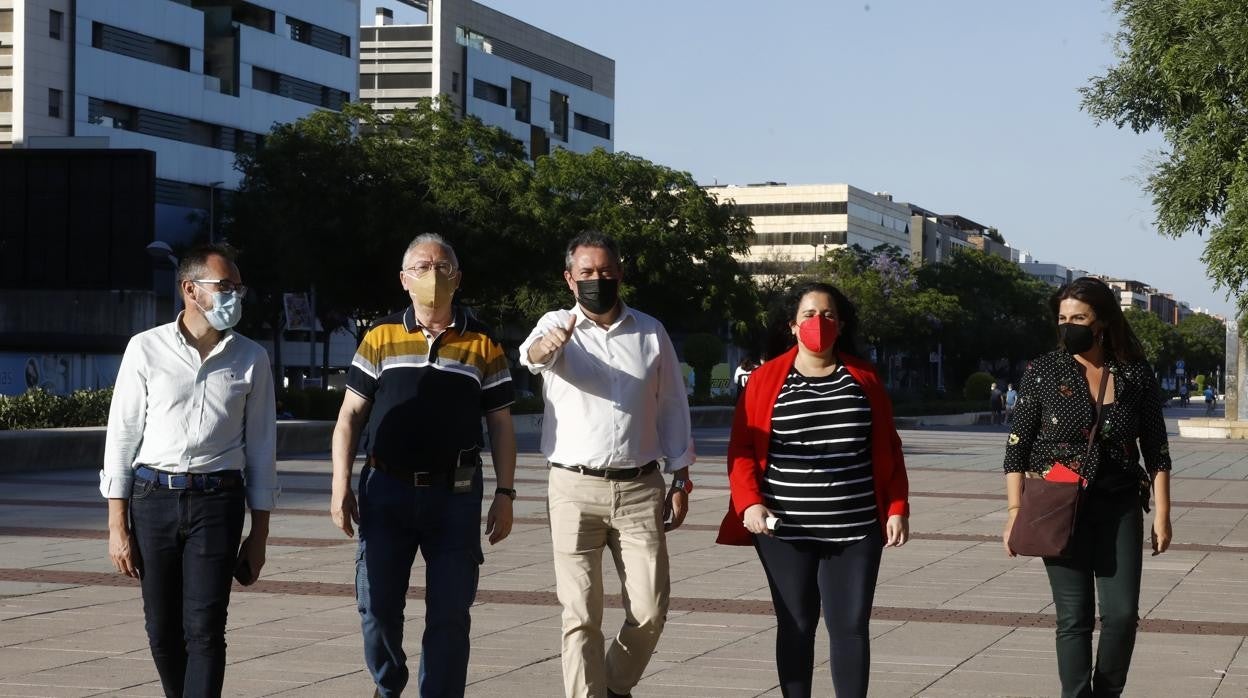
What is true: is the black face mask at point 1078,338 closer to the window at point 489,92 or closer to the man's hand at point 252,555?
the man's hand at point 252,555

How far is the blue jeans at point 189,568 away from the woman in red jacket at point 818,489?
160cm

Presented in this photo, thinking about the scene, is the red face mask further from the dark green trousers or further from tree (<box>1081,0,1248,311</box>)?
tree (<box>1081,0,1248,311</box>)

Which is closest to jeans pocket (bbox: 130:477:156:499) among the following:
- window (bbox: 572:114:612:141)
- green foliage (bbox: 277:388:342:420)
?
green foliage (bbox: 277:388:342:420)

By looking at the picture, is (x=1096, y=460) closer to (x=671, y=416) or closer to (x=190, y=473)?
(x=671, y=416)

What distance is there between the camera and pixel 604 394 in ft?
19.2

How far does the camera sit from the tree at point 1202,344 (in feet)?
590

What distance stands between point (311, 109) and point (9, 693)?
65.2 meters

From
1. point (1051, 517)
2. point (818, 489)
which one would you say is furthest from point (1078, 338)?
point (818, 489)

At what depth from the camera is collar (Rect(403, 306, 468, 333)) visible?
5.66m

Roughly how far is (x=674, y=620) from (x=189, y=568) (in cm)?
402

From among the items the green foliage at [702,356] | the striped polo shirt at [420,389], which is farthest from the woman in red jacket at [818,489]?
the green foliage at [702,356]

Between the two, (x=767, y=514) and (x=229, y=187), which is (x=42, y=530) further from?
(x=229, y=187)

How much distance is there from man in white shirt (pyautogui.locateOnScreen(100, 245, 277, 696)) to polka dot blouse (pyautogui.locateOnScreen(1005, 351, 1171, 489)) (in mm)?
2533

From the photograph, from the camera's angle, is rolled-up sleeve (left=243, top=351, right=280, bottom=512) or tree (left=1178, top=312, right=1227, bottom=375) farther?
tree (left=1178, top=312, right=1227, bottom=375)
